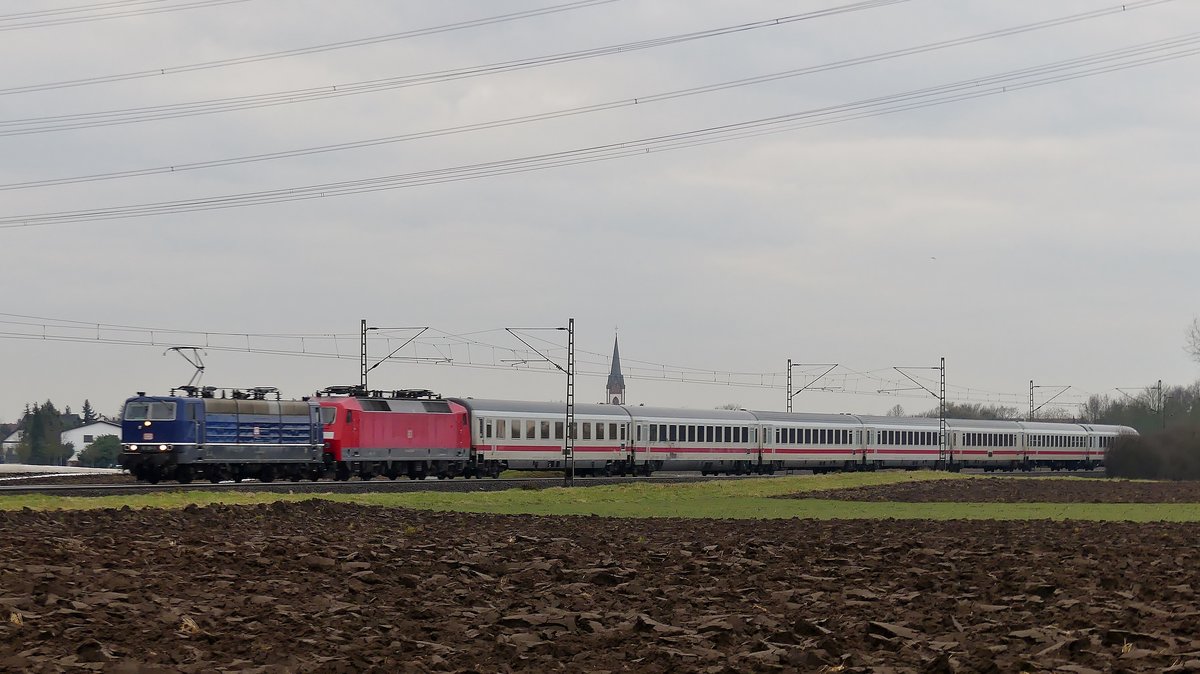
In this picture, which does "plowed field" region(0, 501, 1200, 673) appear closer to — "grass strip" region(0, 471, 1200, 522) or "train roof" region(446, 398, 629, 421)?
"grass strip" region(0, 471, 1200, 522)

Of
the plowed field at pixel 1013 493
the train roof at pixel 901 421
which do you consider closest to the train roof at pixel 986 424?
the train roof at pixel 901 421

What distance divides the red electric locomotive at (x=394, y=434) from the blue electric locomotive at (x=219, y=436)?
1.79 m

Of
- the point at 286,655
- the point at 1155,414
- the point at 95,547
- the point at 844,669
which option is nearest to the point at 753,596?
the point at 844,669

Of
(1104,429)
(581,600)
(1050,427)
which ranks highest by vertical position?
(1050,427)

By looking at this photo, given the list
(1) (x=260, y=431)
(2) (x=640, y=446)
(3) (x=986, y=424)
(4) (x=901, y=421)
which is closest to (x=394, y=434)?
(1) (x=260, y=431)

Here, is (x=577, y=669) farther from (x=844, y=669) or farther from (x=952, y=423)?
(x=952, y=423)

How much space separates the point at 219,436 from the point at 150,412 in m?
3.06

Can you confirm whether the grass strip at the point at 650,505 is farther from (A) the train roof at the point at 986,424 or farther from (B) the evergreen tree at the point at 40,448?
(B) the evergreen tree at the point at 40,448

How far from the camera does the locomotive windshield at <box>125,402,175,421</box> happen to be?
200ft

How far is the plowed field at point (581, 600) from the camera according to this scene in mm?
16750

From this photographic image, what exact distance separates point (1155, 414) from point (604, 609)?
537 feet

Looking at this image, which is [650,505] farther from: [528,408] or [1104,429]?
[1104,429]

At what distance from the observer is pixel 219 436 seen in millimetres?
62281

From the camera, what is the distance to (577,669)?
54.2ft
